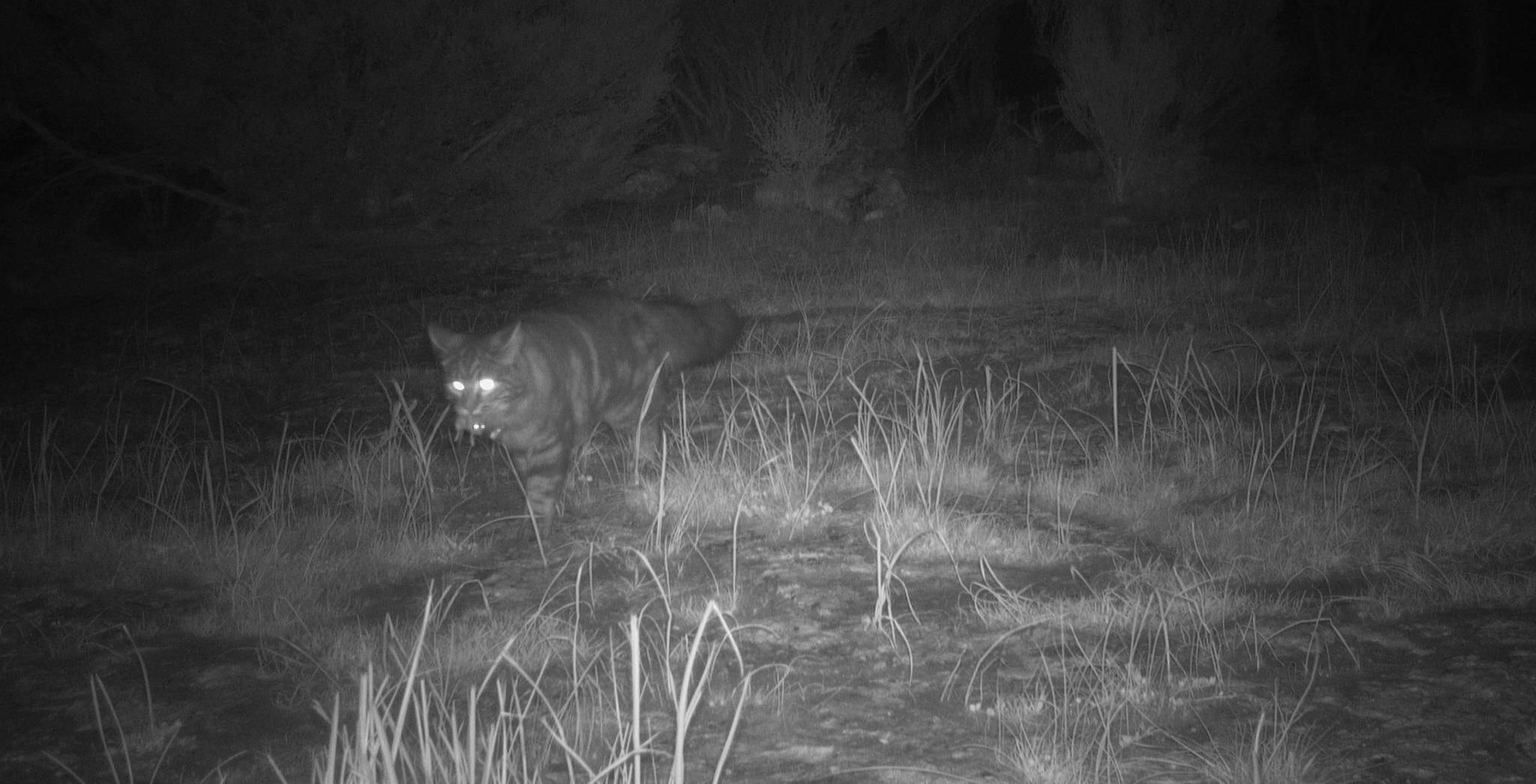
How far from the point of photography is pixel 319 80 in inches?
519

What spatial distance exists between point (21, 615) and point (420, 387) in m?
3.65

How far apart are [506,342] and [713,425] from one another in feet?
6.51

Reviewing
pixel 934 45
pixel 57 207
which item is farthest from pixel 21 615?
pixel 934 45

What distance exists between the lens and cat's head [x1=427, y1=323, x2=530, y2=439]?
536 centimetres

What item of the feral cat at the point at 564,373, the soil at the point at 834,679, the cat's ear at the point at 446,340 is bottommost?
the soil at the point at 834,679

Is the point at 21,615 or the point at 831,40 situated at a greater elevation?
the point at 831,40

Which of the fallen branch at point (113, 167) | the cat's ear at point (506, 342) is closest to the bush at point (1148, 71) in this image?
the fallen branch at point (113, 167)

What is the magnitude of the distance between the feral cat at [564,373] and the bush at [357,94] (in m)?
7.77

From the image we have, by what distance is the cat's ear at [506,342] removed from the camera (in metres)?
5.35

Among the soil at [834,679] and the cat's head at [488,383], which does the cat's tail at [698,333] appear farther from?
the soil at [834,679]

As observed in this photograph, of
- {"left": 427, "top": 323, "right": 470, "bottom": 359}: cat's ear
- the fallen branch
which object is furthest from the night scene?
the fallen branch

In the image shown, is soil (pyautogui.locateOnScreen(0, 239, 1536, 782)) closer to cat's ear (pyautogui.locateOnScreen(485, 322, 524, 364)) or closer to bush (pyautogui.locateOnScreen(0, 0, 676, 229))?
cat's ear (pyautogui.locateOnScreen(485, 322, 524, 364))

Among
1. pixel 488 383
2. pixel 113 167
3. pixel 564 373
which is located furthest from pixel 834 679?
pixel 113 167

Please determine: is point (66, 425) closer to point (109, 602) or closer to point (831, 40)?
point (109, 602)
